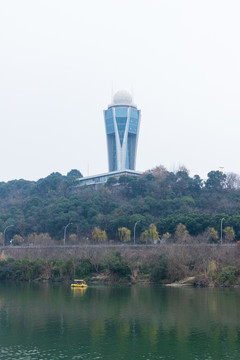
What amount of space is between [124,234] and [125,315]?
134ft

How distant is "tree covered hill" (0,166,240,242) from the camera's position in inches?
2731

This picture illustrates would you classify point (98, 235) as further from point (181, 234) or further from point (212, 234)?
point (212, 234)

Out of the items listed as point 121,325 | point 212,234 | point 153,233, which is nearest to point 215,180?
point 153,233

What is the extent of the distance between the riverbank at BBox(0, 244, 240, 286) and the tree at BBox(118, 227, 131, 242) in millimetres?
7271

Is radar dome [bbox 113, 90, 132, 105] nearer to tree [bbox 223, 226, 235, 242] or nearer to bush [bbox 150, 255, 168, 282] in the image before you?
tree [bbox 223, 226, 235, 242]

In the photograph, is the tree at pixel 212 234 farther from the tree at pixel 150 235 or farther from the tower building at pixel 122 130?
the tower building at pixel 122 130

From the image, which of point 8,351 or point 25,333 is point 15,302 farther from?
point 8,351

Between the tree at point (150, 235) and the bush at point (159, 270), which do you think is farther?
the tree at point (150, 235)

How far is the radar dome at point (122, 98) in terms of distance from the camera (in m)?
140

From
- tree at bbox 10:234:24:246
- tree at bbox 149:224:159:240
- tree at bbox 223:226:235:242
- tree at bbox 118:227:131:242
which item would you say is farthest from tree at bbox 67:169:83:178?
tree at bbox 223:226:235:242

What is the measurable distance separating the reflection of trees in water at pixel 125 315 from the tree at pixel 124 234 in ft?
80.5

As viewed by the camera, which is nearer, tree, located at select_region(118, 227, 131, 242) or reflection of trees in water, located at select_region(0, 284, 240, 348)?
reflection of trees in water, located at select_region(0, 284, 240, 348)

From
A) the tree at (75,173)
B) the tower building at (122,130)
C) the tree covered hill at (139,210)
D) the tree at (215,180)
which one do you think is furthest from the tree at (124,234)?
the tower building at (122,130)

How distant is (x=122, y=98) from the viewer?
140m
